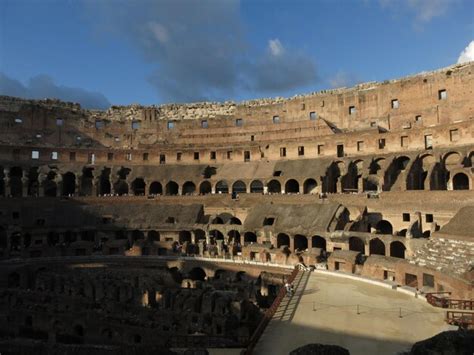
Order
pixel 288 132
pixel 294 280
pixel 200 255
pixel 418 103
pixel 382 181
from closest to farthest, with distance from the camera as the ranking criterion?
pixel 294 280 < pixel 200 255 < pixel 382 181 < pixel 418 103 < pixel 288 132

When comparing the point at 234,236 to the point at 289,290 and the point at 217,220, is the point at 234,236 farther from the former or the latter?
the point at 289,290

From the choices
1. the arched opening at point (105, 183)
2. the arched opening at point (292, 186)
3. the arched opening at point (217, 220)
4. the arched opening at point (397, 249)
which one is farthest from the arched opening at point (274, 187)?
the arched opening at point (105, 183)

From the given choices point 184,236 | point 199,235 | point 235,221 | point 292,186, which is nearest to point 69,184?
point 184,236

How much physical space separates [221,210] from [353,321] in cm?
2584

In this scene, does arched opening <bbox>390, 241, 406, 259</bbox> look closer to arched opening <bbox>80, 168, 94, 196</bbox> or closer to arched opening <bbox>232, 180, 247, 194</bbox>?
arched opening <bbox>232, 180, 247, 194</bbox>

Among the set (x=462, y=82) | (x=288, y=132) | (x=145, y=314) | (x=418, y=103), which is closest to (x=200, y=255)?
(x=145, y=314)

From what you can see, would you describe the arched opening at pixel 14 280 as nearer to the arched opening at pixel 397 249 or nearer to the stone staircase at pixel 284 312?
the stone staircase at pixel 284 312

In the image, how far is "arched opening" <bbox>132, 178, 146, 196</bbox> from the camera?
160ft

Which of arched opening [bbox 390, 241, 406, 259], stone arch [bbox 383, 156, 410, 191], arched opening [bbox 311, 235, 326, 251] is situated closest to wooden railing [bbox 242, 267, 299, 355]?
arched opening [bbox 390, 241, 406, 259]

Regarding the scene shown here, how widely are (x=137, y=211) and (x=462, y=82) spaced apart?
38012 millimetres

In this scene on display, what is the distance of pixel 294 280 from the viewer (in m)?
25.0

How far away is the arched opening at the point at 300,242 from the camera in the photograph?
113 ft

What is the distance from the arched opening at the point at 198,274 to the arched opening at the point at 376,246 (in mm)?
14275

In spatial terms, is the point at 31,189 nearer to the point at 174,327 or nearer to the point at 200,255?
the point at 200,255
